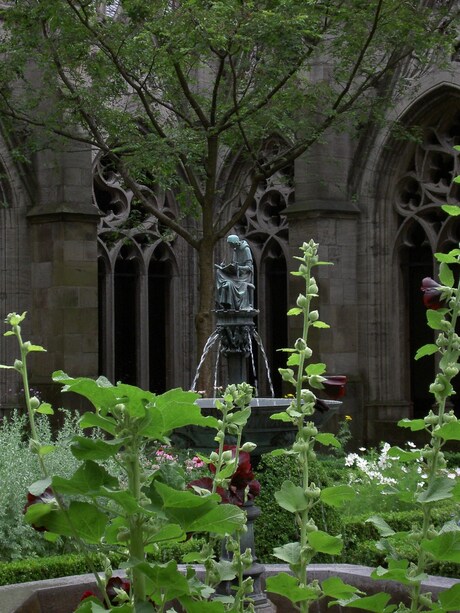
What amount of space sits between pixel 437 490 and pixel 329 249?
16287mm

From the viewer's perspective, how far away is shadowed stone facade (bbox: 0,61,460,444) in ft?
58.9

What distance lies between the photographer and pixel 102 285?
19891mm

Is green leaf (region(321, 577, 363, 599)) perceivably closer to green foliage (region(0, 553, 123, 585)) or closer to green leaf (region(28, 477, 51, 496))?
green leaf (region(28, 477, 51, 496))

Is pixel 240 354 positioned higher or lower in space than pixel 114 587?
higher

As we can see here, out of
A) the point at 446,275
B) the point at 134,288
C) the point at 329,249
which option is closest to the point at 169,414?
the point at 446,275

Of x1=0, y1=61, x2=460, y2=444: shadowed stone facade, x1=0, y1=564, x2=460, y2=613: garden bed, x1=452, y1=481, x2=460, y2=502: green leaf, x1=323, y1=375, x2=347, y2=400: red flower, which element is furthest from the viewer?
x1=0, y1=61, x2=460, y2=444: shadowed stone facade

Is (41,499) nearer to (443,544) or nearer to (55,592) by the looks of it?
(443,544)

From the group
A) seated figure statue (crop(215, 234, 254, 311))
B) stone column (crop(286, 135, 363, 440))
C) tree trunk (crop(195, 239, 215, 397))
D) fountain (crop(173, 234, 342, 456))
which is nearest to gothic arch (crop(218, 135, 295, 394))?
stone column (crop(286, 135, 363, 440))

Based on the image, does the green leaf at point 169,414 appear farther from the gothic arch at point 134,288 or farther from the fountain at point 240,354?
the gothic arch at point 134,288

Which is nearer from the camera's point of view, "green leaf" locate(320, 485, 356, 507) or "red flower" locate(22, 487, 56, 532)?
"red flower" locate(22, 487, 56, 532)

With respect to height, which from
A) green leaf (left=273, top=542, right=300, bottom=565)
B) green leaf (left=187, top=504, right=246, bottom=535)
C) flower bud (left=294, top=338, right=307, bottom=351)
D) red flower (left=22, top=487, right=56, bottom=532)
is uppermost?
flower bud (left=294, top=338, right=307, bottom=351)

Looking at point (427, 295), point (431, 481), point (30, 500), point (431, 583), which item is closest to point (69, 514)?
point (30, 500)

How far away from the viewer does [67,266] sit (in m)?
17.9

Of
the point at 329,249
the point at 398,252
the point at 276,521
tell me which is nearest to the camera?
the point at 276,521
